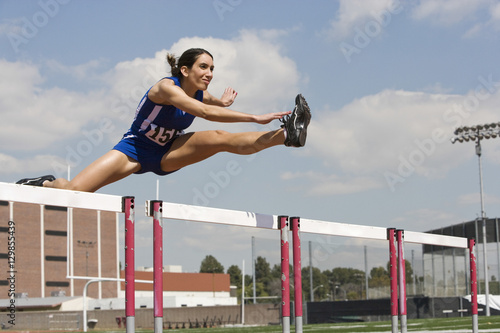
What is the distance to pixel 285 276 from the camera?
5.25 m

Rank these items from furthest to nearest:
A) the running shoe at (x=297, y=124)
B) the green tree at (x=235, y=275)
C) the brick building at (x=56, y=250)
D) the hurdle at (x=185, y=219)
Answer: the green tree at (x=235, y=275)
the brick building at (x=56, y=250)
the running shoe at (x=297, y=124)
the hurdle at (x=185, y=219)

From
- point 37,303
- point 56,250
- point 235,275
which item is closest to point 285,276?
point 37,303

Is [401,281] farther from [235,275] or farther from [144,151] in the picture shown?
[235,275]

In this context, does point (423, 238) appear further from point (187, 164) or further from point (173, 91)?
point (173, 91)

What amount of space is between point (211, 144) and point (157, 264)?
100 centimetres

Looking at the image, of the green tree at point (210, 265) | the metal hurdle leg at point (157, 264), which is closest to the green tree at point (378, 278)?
the metal hurdle leg at point (157, 264)

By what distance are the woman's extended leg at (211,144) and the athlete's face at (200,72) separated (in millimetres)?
371

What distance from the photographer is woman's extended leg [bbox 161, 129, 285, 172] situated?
4.53m

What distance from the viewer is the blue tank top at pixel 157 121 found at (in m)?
4.71

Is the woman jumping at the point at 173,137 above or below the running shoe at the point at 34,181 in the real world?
above

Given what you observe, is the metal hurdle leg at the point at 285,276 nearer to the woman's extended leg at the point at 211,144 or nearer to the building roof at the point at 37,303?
the woman's extended leg at the point at 211,144

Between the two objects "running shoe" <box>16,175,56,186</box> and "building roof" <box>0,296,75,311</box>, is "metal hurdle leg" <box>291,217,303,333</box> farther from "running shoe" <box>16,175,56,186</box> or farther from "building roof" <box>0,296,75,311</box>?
"building roof" <box>0,296,75,311</box>

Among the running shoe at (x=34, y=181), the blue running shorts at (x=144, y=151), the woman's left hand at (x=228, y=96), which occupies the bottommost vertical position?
the running shoe at (x=34, y=181)

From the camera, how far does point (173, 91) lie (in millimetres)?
4391
